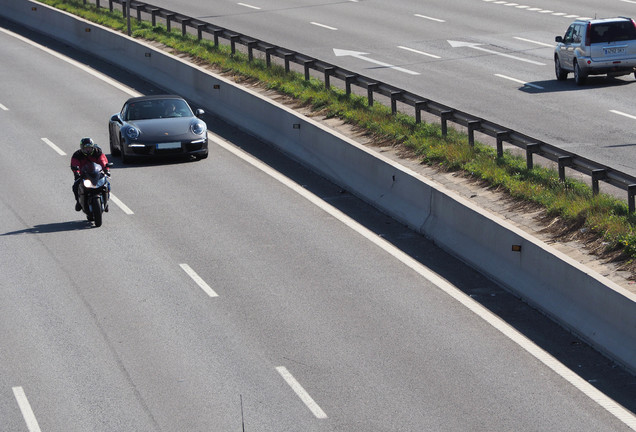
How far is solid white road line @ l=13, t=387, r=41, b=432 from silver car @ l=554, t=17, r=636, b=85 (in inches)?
857

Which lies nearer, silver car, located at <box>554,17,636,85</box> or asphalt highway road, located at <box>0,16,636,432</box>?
asphalt highway road, located at <box>0,16,636,432</box>

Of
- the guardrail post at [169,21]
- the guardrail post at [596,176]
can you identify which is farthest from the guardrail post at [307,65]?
the guardrail post at [596,176]

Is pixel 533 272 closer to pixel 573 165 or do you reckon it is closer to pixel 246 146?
pixel 573 165

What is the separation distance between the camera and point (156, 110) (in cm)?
2505

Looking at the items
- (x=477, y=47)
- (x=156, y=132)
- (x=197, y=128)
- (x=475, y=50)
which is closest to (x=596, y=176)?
(x=197, y=128)

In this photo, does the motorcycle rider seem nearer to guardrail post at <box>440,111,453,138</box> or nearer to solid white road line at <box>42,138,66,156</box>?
solid white road line at <box>42,138,66,156</box>

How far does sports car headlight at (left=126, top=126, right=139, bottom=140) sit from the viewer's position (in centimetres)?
2380

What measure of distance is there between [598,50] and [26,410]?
22.3m

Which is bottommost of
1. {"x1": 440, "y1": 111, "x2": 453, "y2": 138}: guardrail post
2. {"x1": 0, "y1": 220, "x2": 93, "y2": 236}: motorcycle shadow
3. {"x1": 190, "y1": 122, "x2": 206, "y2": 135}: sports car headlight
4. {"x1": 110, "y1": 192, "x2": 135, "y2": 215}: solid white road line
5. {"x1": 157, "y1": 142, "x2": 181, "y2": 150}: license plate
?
{"x1": 110, "y1": 192, "x2": 135, "y2": 215}: solid white road line

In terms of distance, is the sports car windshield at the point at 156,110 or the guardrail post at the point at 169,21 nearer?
the sports car windshield at the point at 156,110

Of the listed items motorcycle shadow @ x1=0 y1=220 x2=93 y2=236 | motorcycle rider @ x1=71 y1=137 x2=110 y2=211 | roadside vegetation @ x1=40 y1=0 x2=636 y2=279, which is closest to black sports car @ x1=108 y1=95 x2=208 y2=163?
roadside vegetation @ x1=40 y1=0 x2=636 y2=279

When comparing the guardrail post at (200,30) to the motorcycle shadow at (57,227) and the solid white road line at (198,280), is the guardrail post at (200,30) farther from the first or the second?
the solid white road line at (198,280)

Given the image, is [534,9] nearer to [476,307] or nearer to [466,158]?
[466,158]

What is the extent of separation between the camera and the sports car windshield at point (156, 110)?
24891 millimetres
